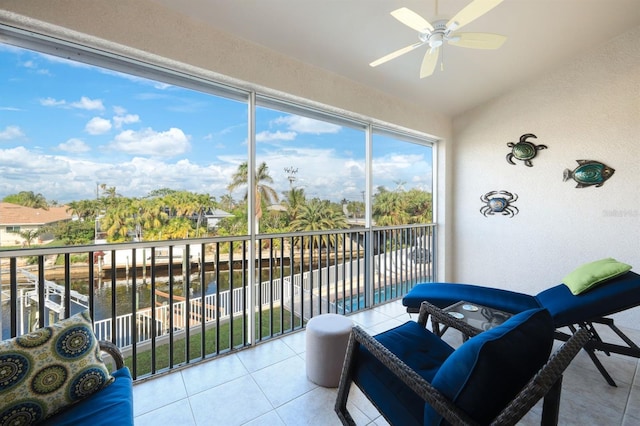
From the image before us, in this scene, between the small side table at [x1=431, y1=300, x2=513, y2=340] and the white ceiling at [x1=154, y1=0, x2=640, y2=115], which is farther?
the white ceiling at [x1=154, y1=0, x2=640, y2=115]

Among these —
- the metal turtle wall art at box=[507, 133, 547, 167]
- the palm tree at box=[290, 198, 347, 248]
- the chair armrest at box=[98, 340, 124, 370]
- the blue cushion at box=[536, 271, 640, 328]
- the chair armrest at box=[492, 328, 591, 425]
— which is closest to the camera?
the chair armrest at box=[492, 328, 591, 425]

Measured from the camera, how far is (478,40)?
1.85 m

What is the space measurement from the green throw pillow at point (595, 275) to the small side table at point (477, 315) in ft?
1.95

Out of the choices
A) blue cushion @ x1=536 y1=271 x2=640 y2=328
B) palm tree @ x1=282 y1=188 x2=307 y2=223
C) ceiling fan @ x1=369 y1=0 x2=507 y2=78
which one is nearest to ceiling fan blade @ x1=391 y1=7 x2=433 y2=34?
ceiling fan @ x1=369 y1=0 x2=507 y2=78

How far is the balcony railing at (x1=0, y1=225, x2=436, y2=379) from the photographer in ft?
5.82

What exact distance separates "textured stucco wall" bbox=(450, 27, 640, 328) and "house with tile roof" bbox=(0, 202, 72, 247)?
451cm

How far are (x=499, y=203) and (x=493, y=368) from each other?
11.3 feet

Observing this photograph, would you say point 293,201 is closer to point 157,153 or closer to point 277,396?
point 157,153

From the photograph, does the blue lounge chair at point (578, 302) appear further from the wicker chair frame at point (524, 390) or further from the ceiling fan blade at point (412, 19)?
the ceiling fan blade at point (412, 19)

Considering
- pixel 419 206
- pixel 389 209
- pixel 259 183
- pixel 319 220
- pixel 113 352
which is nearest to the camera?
pixel 113 352

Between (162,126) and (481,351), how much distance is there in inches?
93.5

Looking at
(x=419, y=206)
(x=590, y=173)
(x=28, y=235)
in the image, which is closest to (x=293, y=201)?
(x=28, y=235)

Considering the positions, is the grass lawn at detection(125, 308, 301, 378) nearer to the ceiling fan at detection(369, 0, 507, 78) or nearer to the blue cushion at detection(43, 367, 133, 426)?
the blue cushion at detection(43, 367, 133, 426)

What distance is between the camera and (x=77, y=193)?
5.99 ft
